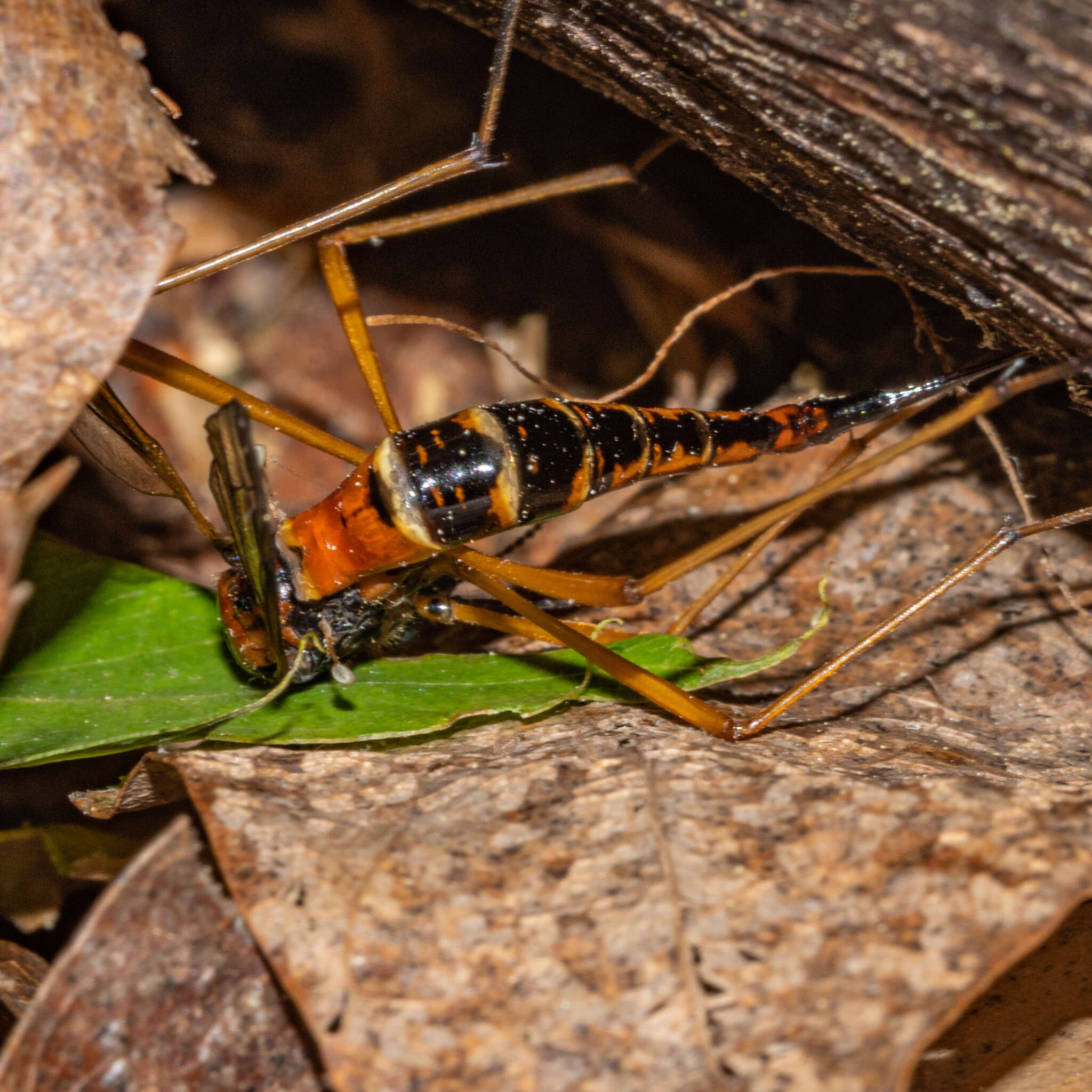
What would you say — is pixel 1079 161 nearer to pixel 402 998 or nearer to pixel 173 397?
pixel 402 998

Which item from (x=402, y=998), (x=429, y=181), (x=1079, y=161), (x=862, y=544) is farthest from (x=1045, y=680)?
(x=429, y=181)

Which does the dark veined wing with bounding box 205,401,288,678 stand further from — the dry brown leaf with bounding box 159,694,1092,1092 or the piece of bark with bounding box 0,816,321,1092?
the piece of bark with bounding box 0,816,321,1092

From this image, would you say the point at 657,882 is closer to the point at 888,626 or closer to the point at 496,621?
the point at 888,626

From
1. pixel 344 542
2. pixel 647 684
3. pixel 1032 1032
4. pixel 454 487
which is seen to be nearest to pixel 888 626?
pixel 647 684

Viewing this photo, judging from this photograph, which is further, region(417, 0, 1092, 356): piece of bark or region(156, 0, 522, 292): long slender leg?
region(156, 0, 522, 292): long slender leg

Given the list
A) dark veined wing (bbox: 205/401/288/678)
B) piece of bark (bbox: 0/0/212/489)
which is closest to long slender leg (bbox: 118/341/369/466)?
dark veined wing (bbox: 205/401/288/678)

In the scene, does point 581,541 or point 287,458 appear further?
point 287,458
